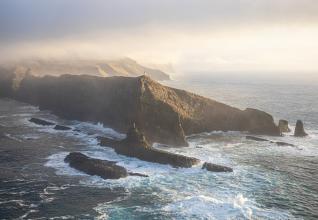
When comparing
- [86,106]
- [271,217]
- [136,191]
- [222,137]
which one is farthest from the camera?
[86,106]

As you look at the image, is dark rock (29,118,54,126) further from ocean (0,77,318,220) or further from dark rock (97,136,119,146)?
dark rock (97,136,119,146)

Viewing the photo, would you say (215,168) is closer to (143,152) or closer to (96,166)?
(143,152)

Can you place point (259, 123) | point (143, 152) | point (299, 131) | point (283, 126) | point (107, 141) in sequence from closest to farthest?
point (143, 152) < point (107, 141) < point (299, 131) < point (259, 123) < point (283, 126)

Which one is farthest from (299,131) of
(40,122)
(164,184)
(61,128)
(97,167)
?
(40,122)

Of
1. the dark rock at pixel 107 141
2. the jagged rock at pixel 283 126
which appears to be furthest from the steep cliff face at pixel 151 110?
the dark rock at pixel 107 141

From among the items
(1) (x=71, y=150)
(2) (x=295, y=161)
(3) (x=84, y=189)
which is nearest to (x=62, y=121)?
(1) (x=71, y=150)

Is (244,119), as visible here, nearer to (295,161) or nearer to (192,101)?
(192,101)
